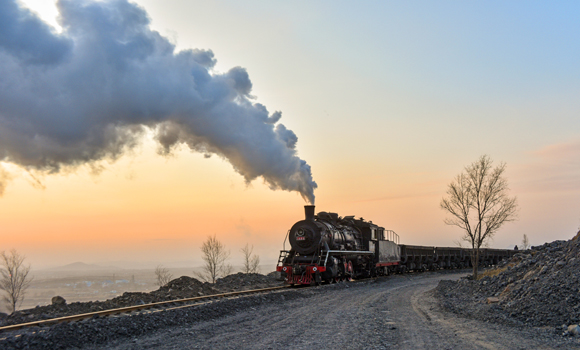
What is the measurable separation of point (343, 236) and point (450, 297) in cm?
840

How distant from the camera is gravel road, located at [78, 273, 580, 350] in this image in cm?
923

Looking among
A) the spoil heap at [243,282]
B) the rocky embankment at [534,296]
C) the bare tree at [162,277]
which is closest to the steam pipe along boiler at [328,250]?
the spoil heap at [243,282]

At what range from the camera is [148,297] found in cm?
1567

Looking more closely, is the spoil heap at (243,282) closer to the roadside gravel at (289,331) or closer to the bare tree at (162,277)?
the roadside gravel at (289,331)

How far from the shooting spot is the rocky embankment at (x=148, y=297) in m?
11.7

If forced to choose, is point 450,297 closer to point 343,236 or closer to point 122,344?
point 343,236

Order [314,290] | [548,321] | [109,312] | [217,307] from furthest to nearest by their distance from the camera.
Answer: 1. [314,290]
2. [217,307]
3. [109,312]
4. [548,321]

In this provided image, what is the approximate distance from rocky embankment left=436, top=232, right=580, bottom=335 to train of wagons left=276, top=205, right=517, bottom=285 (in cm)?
630

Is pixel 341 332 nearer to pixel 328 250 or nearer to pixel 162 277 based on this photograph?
pixel 328 250

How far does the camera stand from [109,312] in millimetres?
11852

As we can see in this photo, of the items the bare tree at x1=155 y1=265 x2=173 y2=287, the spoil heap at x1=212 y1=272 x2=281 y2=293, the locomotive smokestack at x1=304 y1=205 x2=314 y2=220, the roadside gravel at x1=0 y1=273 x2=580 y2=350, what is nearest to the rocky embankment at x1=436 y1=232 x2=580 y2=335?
the roadside gravel at x1=0 y1=273 x2=580 y2=350

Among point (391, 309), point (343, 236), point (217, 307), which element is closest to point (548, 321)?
point (391, 309)

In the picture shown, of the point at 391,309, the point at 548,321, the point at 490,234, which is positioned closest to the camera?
the point at 548,321

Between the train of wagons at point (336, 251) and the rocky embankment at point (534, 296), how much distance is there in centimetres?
630
